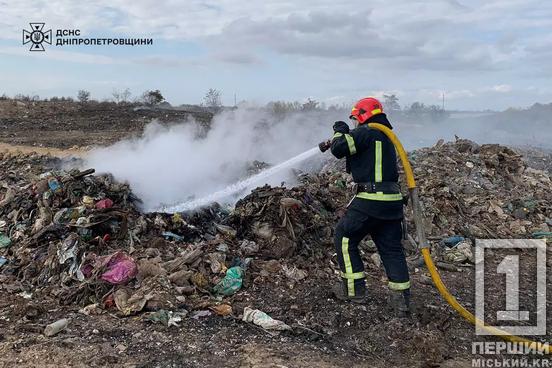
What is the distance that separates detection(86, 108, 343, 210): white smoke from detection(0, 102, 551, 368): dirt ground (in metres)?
2.60

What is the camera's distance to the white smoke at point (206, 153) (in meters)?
7.32

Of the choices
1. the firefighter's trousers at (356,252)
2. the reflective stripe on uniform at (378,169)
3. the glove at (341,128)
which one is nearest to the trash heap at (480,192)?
the firefighter's trousers at (356,252)

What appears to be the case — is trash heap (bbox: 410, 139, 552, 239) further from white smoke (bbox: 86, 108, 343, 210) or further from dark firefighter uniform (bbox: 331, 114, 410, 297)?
dark firefighter uniform (bbox: 331, 114, 410, 297)

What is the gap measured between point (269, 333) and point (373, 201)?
1401 mm

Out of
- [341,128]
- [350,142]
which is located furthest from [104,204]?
[350,142]

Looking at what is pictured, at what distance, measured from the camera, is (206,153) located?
8.86 m

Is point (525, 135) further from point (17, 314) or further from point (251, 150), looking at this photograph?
point (17, 314)

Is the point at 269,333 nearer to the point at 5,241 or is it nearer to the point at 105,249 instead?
the point at 105,249

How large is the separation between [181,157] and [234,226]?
2536 millimetres

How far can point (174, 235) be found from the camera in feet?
18.9

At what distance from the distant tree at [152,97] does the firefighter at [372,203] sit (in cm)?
2351

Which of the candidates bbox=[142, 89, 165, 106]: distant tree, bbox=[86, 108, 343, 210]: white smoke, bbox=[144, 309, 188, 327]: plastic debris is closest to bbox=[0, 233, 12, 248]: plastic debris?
bbox=[86, 108, 343, 210]: white smoke

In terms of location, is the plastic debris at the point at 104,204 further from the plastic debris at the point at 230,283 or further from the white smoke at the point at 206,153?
the plastic debris at the point at 230,283

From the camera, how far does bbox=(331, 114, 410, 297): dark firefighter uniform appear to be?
425 centimetres
